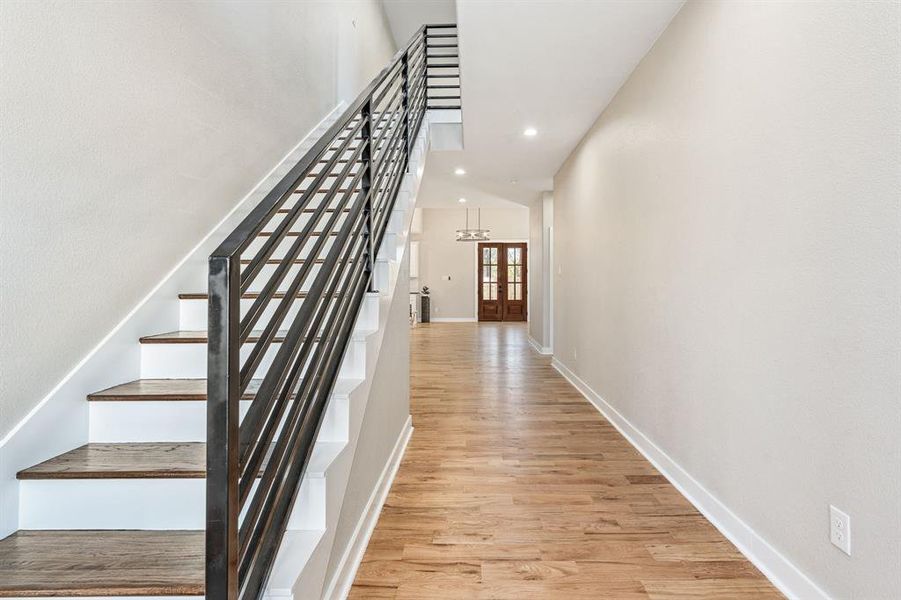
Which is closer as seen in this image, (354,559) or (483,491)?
(354,559)

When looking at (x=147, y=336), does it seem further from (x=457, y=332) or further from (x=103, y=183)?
(x=457, y=332)

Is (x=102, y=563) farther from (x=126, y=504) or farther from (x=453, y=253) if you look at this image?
(x=453, y=253)

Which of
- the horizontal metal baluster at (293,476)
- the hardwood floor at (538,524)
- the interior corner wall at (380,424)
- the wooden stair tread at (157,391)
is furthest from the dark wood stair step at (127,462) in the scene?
the hardwood floor at (538,524)

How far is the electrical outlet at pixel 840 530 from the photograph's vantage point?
1.44 meters

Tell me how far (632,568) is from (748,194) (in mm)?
1633

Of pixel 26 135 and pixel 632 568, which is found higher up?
pixel 26 135

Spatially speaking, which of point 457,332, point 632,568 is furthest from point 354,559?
point 457,332

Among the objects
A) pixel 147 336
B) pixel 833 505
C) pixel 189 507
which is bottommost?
pixel 833 505

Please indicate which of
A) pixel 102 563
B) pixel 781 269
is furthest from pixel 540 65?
pixel 102 563

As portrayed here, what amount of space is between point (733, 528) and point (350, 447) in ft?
5.83

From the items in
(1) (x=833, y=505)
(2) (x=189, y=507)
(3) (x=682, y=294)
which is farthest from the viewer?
(3) (x=682, y=294)

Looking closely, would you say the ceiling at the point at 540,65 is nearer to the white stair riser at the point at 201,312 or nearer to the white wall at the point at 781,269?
the white wall at the point at 781,269

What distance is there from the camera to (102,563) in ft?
3.54

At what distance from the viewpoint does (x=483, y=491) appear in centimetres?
255
